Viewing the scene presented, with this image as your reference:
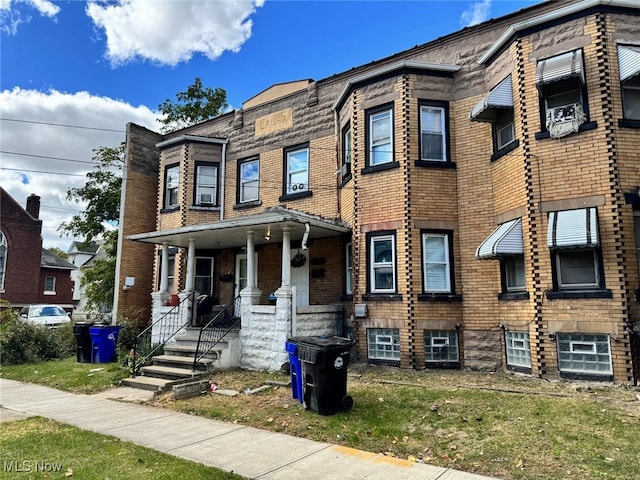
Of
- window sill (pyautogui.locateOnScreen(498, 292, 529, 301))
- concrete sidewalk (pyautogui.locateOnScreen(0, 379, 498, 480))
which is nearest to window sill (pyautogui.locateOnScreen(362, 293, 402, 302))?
window sill (pyautogui.locateOnScreen(498, 292, 529, 301))

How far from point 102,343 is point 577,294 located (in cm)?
1260

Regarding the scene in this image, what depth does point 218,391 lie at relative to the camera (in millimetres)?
9305

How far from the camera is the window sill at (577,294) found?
27.6 feet

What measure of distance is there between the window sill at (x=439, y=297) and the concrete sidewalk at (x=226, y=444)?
553cm

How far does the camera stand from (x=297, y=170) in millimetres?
14727

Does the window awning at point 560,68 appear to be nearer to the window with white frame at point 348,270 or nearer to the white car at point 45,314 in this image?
the window with white frame at point 348,270

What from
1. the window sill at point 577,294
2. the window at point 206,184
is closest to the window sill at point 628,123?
the window sill at point 577,294

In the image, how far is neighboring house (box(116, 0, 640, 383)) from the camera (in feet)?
28.7

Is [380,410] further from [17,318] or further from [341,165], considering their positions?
Answer: [17,318]

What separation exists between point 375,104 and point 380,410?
8.02m

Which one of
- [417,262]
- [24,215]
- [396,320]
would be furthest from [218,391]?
[24,215]

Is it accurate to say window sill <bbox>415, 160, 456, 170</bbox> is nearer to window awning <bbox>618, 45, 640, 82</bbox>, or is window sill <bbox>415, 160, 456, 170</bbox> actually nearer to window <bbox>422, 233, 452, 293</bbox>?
window <bbox>422, 233, 452, 293</bbox>

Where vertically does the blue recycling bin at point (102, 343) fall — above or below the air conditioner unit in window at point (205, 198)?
below

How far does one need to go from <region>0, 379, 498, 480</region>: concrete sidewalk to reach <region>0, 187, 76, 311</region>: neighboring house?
27.2 m
